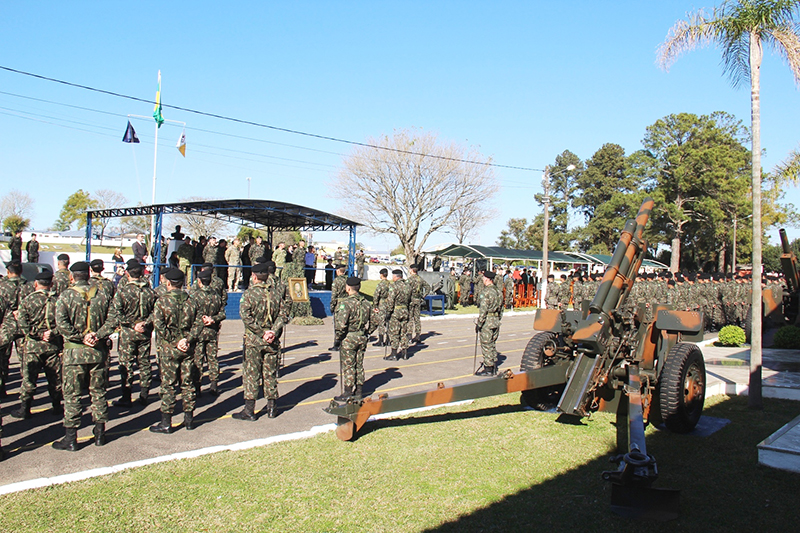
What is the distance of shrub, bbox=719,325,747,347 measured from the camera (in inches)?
585

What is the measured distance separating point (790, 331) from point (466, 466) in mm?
12311

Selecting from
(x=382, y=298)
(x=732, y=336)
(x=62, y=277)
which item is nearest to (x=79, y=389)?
(x=62, y=277)

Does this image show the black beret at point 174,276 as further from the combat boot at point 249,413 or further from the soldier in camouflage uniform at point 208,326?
the combat boot at point 249,413

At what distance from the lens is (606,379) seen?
6723 millimetres

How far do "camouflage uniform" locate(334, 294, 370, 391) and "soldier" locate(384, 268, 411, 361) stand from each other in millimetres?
4468

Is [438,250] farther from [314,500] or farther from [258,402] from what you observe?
[314,500]

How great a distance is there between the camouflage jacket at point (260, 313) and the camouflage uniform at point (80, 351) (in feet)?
5.68

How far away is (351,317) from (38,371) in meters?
4.15

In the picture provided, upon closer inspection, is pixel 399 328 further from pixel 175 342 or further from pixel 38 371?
pixel 38 371

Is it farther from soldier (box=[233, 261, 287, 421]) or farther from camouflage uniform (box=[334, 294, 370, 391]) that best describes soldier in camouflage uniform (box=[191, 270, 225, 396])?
camouflage uniform (box=[334, 294, 370, 391])

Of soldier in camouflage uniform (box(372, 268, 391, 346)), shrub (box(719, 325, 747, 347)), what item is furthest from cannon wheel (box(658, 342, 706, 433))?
shrub (box(719, 325, 747, 347))

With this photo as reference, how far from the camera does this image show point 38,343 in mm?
7426

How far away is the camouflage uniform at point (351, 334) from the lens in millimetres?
8281

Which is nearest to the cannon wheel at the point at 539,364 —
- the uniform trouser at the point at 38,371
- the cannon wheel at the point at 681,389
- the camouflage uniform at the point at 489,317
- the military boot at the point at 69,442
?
the cannon wheel at the point at 681,389
